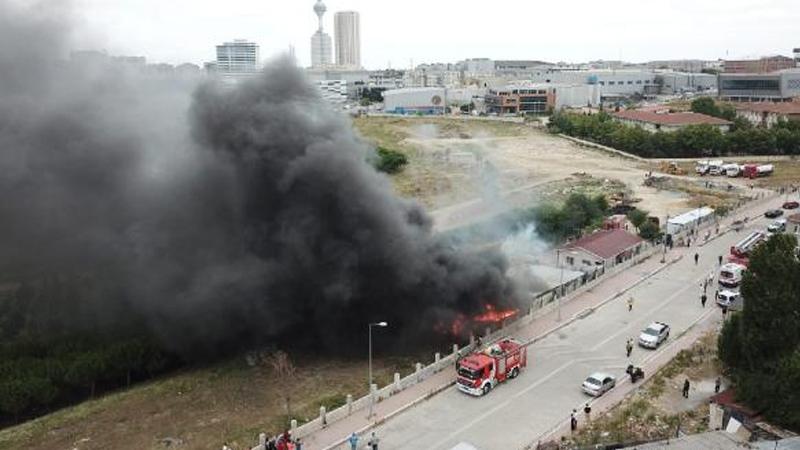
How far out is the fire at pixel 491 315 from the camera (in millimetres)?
29891

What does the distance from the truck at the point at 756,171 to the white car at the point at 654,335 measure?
47369 mm

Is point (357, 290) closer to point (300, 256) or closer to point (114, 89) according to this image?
point (300, 256)

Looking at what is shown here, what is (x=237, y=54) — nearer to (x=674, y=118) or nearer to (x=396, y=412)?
(x=674, y=118)

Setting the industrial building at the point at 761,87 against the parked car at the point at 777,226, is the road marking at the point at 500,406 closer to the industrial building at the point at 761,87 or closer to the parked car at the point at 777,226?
the parked car at the point at 777,226

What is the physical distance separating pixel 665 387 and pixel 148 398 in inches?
718

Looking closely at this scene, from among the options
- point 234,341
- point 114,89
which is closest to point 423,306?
point 234,341

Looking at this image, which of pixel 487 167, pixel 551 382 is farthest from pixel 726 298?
pixel 487 167

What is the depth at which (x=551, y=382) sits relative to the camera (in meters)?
25.4

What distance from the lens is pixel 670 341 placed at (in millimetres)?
29031

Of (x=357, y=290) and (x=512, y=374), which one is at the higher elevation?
(x=357, y=290)

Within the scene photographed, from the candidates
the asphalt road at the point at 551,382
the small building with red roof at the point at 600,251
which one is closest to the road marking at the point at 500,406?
the asphalt road at the point at 551,382

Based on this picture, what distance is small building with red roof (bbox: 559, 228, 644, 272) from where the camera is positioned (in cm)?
3891

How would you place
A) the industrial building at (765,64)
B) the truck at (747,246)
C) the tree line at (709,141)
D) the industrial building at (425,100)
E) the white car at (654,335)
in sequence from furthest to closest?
1. the industrial building at (765,64)
2. the industrial building at (425,100)
3. the tree line at (709,141)
4. the truck at (747,246)
5. the white car at (654,335)

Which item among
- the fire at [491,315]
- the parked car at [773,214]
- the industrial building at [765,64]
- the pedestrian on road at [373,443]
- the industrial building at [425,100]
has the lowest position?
the pedestrian on road at [373,443]
